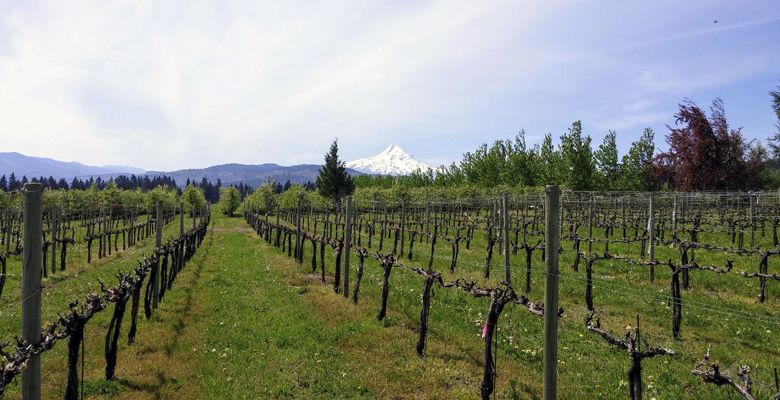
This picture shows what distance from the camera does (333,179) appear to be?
3408 inches

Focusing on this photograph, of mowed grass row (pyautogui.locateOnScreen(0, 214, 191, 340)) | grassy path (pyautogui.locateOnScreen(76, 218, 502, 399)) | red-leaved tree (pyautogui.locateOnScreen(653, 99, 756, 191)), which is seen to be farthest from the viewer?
red-leaved tree (pyautogui.locateOnScreen(653, 99, 756, 191))

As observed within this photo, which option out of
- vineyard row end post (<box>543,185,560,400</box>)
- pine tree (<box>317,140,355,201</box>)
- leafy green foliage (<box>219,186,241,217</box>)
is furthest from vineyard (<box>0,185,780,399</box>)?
leafy green foliage (<box>219,186,241,217</box>)

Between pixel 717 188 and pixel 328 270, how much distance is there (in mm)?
35556

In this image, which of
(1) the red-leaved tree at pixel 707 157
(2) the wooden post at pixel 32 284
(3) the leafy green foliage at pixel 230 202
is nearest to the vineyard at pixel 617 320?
(2) the wooden post at pixel 32 284

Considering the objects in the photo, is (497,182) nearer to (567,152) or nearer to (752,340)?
(567,152)

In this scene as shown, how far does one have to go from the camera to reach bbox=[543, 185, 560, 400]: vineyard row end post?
16.7 feet

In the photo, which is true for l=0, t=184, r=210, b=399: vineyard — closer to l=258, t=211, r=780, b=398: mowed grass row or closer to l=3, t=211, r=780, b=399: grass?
l=3, t=211, r=780, b=399: grass

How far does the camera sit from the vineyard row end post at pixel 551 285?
5.08 m

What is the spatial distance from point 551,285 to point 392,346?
4950mm

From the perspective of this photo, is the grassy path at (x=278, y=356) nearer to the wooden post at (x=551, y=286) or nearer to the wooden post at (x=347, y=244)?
the wooden post at (x=347, y=244)

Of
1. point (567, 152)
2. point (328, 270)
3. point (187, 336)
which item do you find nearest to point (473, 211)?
point (567, 152)

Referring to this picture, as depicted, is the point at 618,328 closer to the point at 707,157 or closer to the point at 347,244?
the point at 347,244

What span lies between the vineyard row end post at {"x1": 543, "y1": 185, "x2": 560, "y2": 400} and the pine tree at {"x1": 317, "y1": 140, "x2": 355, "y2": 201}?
263 ft

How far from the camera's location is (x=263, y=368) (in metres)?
8.30
